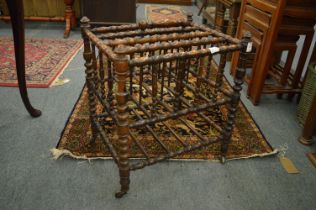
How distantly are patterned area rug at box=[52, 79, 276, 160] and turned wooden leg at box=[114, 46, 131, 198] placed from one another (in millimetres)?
297

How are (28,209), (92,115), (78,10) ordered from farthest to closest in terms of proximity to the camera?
(78,10), (92,115), (28,209)

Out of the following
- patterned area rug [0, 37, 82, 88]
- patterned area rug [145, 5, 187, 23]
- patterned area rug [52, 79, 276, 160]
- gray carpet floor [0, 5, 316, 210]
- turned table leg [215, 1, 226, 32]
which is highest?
turned table leg [215, 1, 226, 32]

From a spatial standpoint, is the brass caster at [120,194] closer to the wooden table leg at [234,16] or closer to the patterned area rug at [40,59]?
the patterned area rug at [40,59]

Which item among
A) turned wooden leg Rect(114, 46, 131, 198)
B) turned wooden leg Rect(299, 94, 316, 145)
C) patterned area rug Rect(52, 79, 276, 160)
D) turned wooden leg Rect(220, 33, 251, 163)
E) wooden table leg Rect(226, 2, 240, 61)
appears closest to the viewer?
turned wooden leg Rect(114, 46, 131, 198)

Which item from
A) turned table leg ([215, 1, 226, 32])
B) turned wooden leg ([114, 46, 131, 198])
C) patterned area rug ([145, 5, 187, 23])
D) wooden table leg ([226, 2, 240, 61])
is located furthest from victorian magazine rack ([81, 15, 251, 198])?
patterned area rug ([145, 5, 187, 23])

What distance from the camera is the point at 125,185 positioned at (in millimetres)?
1363

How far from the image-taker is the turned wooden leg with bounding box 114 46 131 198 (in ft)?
3.52

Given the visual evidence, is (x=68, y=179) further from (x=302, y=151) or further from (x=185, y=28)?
(x=302, y=151)

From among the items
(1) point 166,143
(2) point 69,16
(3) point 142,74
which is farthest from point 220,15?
(3) point 142,74

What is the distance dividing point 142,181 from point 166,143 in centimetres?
33

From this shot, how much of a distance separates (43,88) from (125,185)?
55.3 inches

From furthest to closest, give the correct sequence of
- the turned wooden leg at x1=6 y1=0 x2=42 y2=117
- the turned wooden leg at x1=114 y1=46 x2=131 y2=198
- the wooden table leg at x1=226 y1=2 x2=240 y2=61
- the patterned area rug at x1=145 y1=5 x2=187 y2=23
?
the patterned area rug at x1=145 y1=5 x2=187 y2=23 → the wooden table leg at x1=226 y1=2 x2=240 y2=61 → the turned wooden leg at x1=6 y1=0 x2=42 y2=117 → the turned wooden leg at x1=114 y1=46 x2=131 y2=198

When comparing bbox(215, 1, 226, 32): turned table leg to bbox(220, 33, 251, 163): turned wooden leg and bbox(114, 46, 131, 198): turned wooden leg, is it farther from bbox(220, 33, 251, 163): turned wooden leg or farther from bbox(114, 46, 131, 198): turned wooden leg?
bbox(114, 46, 131, 198): turned wooden leg

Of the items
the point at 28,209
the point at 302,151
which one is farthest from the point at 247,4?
the point at 28,209
